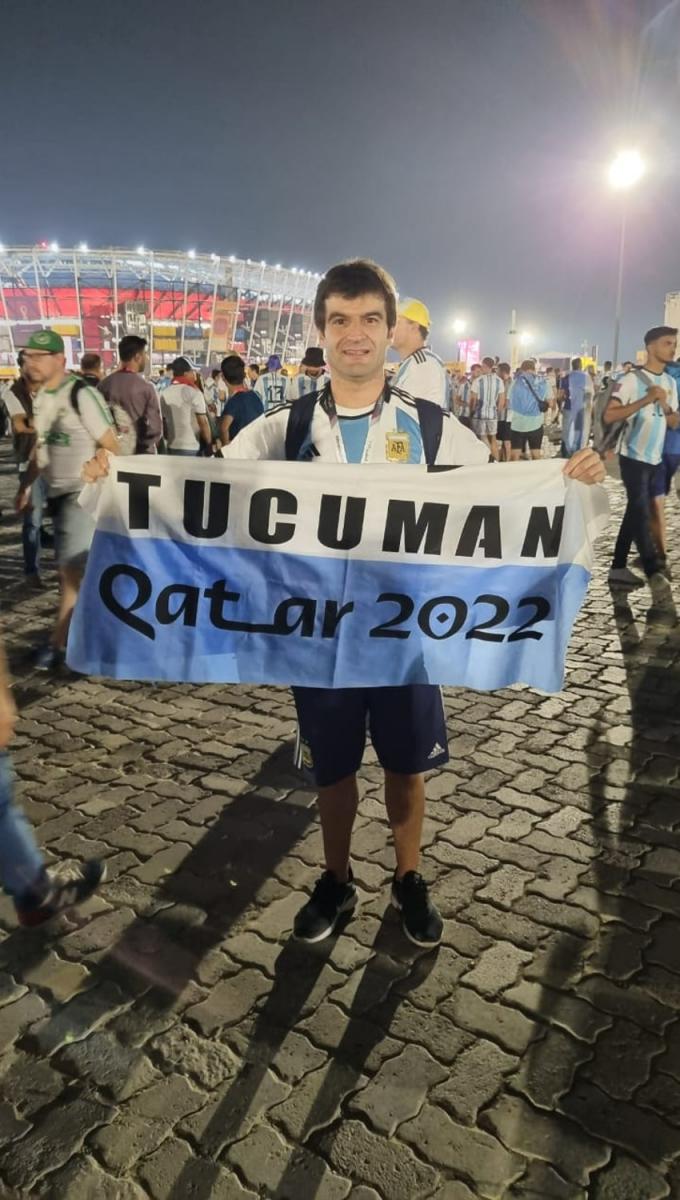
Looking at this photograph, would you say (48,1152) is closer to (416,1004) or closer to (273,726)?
(416,1004)

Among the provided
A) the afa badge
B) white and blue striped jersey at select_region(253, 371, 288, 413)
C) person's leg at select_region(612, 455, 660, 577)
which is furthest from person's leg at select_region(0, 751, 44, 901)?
white and blue striped jersey at select_region(253, 371, 288, 413)

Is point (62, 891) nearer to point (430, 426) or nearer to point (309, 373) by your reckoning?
point (430, 426)

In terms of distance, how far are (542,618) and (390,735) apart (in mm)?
702

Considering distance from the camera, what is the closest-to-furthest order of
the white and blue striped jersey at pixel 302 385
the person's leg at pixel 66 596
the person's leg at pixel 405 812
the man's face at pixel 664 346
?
the person's leg at pixel 405 812 → the person's leg at pixel 66 596 → the man's face at pixel 664 346 → the white and blue striped jersey at pixel 302 385

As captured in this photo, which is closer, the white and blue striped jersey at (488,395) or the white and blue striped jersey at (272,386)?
the white and blue striped jersey at (272,386)

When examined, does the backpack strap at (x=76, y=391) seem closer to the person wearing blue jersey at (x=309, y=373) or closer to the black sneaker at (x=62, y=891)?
the black sneaker at (x=62, y=891)

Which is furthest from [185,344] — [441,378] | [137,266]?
[441,378]

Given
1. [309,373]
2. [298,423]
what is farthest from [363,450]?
[309,373]

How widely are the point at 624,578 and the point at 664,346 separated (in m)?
2.20

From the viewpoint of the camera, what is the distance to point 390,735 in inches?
106

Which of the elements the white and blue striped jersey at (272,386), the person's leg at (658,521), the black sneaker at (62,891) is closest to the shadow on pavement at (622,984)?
the black sneaker at (62,891)

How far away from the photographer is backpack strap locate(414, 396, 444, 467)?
267 centimetres

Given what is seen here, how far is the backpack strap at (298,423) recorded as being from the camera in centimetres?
266

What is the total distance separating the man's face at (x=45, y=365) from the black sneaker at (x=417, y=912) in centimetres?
403
